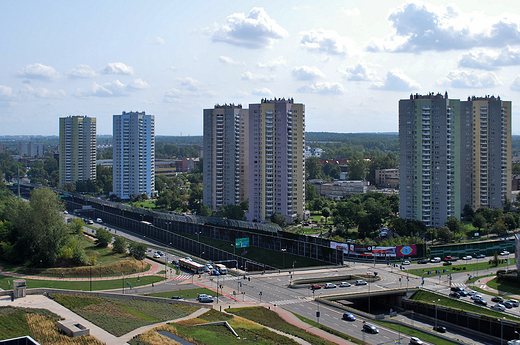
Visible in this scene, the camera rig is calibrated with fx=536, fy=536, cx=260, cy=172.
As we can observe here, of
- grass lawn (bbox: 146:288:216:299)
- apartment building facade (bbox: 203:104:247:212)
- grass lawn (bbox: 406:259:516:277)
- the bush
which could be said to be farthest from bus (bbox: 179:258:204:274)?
apartment building facade (bbox: 203:104:247:212)

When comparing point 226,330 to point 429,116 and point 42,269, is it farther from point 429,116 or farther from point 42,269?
point 429,116

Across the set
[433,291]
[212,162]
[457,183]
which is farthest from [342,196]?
[433,291]

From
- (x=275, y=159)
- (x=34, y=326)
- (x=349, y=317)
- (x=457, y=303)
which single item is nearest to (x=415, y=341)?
(x=349, y=317)

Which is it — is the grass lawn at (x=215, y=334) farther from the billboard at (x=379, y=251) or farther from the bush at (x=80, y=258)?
the billboard at (x=379, y=251)

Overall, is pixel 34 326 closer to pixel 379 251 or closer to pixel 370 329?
pixel 370 329

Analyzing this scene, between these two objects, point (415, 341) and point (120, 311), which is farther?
point (120, 311)

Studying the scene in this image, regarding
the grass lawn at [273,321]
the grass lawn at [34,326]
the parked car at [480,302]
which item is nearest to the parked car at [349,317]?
the grass lawn at [273,321]
